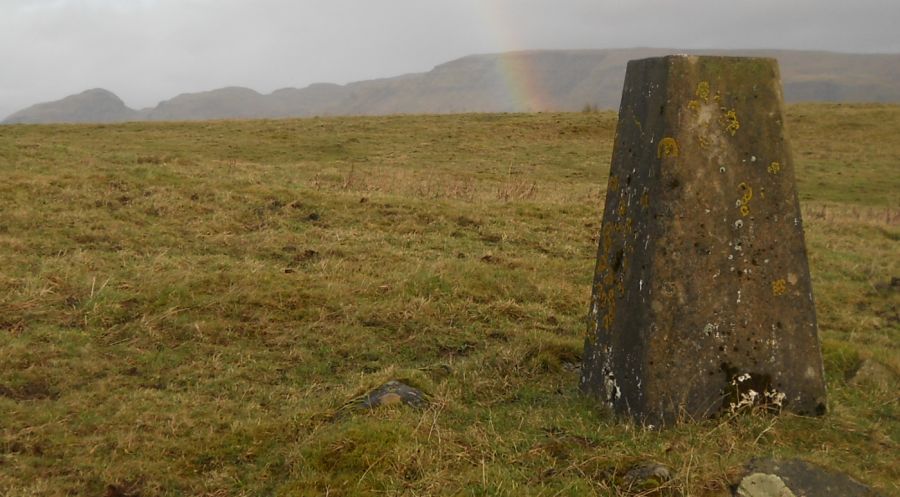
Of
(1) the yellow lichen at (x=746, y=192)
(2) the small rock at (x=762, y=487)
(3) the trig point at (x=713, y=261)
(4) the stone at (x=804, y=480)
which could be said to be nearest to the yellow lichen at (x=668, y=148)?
(3) the trig point at (x=713, y=261)

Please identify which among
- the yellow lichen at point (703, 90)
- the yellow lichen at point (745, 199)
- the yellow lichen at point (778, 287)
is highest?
the yellow lichen at point (703, 90)

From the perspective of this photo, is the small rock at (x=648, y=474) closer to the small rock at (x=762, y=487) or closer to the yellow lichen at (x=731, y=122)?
A: the small rock at (x=762, y=487)

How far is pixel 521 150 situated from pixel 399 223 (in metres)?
21.7

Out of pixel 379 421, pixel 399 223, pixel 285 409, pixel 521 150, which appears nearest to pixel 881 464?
pixel 379 421

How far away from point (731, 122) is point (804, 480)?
2.67 meters

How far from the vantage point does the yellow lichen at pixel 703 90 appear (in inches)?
217

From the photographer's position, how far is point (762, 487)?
4.12 metres

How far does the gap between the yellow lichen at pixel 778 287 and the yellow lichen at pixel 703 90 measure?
4.91 feet

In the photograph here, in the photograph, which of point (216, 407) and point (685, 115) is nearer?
point (685, 115)

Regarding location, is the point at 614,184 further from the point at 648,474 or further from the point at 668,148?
the point at 648,474

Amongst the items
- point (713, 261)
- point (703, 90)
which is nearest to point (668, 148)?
point (703, 90)

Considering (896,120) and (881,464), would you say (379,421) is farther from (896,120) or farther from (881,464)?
(896,120)

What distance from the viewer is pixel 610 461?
4535 millimetres

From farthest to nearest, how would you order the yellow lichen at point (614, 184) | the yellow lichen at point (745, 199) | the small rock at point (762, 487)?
the yellow lichen at point (614, 184), the yellow lichen at point (745, 199), the small rock at point (762, 487)
